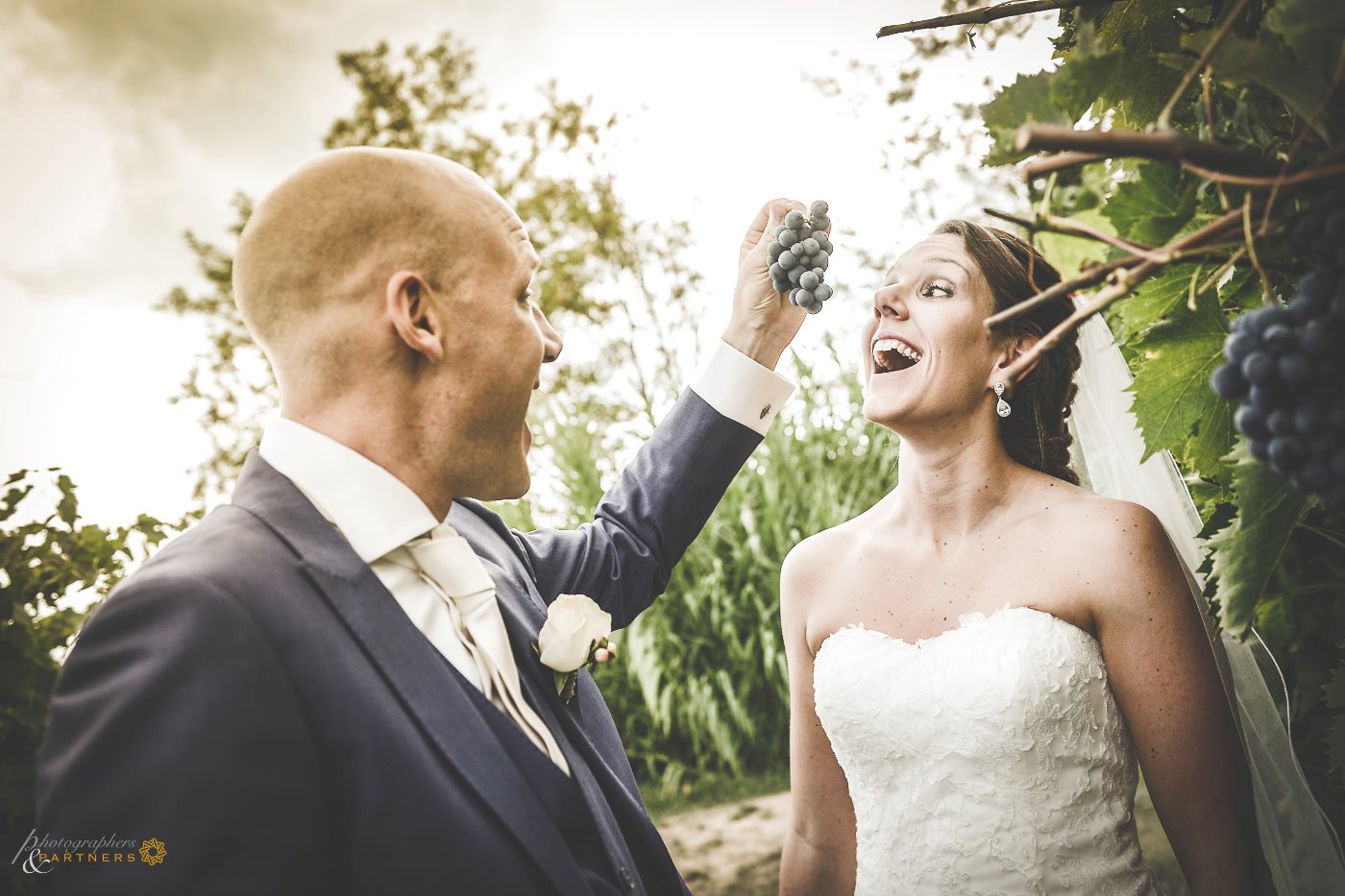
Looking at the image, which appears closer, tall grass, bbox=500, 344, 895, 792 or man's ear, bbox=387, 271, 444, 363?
man's ear, bbox=387, 271, 444, 363

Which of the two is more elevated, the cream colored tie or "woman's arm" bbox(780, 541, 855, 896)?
the cream colored tie

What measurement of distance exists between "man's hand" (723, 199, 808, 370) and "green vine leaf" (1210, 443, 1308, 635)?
151 cm

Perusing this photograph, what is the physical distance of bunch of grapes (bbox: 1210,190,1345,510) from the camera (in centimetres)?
78

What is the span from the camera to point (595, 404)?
8.17 metres

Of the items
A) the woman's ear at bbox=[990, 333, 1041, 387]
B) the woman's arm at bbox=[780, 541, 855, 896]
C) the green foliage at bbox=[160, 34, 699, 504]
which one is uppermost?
the green foliage at bbox=[160, 34, 699, 504]

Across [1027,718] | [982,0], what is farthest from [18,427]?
[982,0]

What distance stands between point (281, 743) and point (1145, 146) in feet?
4.71

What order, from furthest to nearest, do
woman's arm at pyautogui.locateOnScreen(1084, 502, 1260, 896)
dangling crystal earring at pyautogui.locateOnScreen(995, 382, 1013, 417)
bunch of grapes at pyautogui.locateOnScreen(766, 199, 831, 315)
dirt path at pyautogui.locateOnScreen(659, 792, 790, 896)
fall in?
dirt path at pyautogui.locateOnScreen(659, 792, 790, 896) < dangling crystal earring at pyautogui.locateOnScreen(995, 382, 1013, 417) < bunch of grapes at pyautogui.locateOnScreen(766, 199, 831, 315) < woman's arm at pyautogui.locateOnScreen(1084, 502, 1260, 896)

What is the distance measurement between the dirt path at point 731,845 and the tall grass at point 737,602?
456 millimetres

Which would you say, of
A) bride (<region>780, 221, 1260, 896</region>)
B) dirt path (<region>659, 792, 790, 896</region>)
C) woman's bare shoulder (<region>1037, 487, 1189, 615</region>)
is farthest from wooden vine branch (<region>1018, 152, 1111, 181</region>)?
dirt path (<region>659, 792, 790, 896</region>)

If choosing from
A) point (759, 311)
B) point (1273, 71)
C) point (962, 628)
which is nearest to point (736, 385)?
point (759, 311)

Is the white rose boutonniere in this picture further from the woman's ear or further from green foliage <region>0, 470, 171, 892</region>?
green foliage <region>0, 470, 171, 892</region>

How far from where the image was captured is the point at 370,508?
1602 millimetres

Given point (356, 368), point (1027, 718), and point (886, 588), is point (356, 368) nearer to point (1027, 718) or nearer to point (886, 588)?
point (886, 588)
